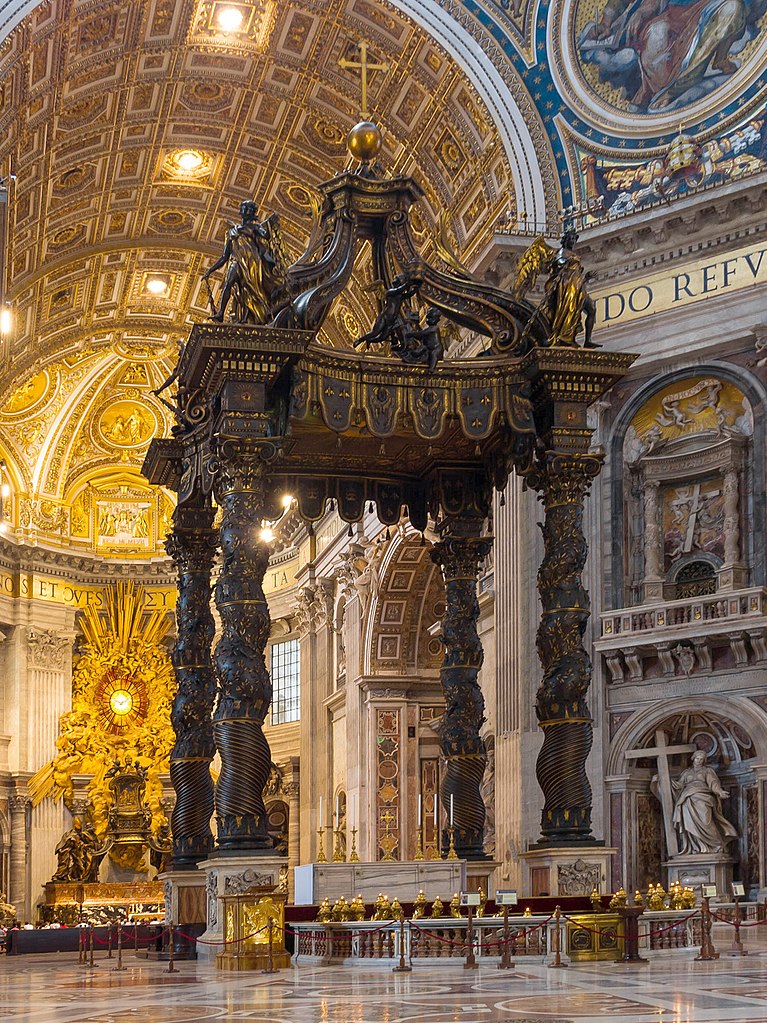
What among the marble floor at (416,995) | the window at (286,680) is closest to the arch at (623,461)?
the marble floor at (416,995)

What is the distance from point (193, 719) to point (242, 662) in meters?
2.94

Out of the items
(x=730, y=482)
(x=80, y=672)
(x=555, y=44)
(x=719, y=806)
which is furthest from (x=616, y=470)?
(x=80, y=672)

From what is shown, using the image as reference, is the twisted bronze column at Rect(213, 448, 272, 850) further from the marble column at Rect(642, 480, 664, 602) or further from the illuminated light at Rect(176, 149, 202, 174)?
the illuminated light at Rect(176, 149, 202, 174)

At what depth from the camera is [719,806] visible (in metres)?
19.4

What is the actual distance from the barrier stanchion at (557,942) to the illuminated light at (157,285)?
73.5 feet

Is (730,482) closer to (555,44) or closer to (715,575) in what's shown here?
(715,575)

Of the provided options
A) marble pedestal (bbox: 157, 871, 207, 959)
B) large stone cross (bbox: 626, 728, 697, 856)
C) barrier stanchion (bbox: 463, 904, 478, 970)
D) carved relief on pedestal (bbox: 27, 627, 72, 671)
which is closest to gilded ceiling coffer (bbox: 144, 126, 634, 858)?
barrier stanchion (bbox: 463, 904, 478, 970)

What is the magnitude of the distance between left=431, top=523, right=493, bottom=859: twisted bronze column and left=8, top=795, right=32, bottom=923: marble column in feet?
77.8

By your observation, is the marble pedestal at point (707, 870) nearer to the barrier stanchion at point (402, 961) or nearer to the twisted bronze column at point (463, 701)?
the twisted bronze column at point (463, 701)

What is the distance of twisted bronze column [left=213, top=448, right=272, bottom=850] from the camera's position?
484 inches

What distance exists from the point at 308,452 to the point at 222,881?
4.06 m

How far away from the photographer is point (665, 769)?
19.7 meters

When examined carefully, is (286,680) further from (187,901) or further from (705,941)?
(705,941)

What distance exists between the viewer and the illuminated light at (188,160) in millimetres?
28016
